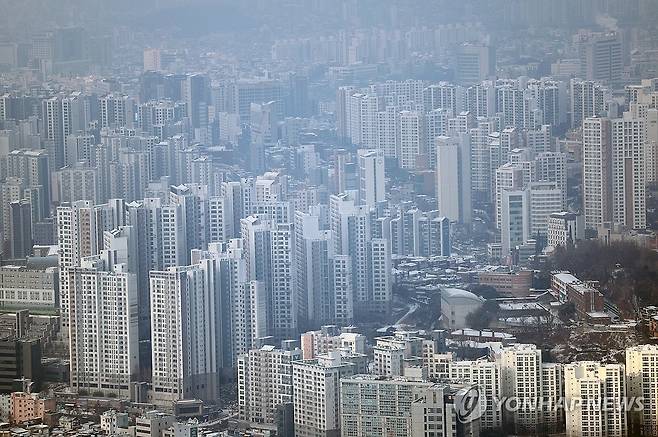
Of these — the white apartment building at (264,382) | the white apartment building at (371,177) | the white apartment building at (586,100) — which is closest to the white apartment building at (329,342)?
the white apartment building at (264,382)

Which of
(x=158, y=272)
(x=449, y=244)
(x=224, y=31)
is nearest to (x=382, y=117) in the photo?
(x=224, y=31)

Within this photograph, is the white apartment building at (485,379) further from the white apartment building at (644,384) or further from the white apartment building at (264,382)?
the white apartment building at (264,382)

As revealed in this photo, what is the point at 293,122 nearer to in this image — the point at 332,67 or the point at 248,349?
the point at 332,67

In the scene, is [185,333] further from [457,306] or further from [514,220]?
[514,220]

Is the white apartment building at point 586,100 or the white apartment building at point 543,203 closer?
the white apartment building at point 543,203

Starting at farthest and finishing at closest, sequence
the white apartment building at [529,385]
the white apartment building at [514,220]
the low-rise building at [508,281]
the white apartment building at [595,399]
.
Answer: the white apartment building at [514,220] < the low-rise building at [508,281] < the white apartment building at [529,385] < the white apartment building at [595,399]

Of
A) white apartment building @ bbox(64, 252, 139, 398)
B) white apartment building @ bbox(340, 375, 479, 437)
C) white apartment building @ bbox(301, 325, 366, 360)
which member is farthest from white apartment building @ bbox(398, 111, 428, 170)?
white apartment building @ bbox(340, 375, 479, 437)

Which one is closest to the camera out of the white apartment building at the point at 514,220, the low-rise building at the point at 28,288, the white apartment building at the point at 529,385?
the white apartment building at the point at 529,385

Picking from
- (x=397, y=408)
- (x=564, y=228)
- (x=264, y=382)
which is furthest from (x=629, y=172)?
(x=397, y=408)

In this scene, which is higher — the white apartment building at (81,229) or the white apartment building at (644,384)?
the white apartment building at (81,229)

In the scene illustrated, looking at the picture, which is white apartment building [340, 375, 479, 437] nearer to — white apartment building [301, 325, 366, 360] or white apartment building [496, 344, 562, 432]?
white apartment building [496, 344, 562, 432]

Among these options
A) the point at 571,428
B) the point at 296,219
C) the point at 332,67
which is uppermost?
Answer: the point at 332,67
